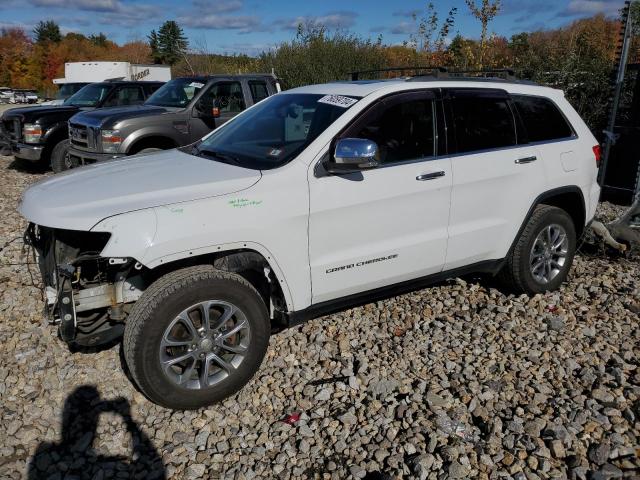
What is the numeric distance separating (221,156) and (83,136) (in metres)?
5.70

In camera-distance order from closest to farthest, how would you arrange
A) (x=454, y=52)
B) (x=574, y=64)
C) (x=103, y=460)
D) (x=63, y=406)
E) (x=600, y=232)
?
(x=103, y=460)
(x=63, y=406)
(x=600, y=232)
(x=574, y=64)
(x=454, y=52)

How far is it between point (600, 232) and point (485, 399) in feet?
11.1

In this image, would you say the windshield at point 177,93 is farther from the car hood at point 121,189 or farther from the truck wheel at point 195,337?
the truck wheel at point 195,337

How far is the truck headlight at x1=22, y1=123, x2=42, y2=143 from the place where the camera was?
33.5ft

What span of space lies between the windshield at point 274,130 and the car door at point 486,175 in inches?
37.2

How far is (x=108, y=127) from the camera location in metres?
8.11

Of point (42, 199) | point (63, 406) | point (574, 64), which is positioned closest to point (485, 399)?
point (63, 406)

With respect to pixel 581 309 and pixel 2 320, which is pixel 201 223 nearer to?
pixel 2 320

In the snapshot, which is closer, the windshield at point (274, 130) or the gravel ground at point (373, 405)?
the gravel ground at point (373, 405)

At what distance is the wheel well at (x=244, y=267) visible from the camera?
10.8 feet

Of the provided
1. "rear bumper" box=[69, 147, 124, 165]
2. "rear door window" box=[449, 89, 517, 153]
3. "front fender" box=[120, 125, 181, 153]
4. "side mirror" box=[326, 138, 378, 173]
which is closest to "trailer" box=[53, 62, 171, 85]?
"rear bumper" box=[69, 147, 124, 165]

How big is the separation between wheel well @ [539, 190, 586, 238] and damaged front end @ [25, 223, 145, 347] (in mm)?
3479

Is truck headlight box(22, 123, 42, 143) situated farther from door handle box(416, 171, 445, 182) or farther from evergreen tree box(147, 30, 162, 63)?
evergreen tree box(147, 30, 162, 63)

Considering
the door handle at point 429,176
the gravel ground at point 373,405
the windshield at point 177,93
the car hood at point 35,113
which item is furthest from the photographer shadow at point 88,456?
the car hood at point 35,113
